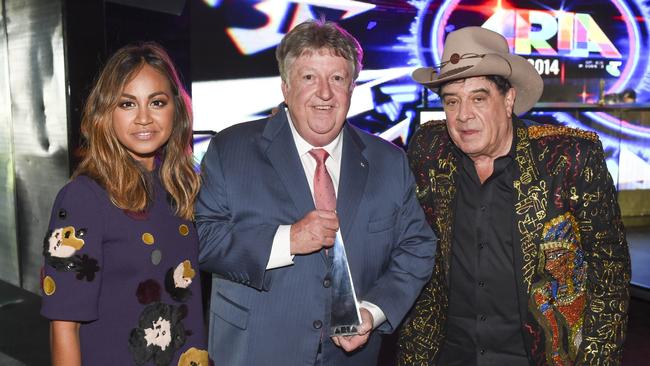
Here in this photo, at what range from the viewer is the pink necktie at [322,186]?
70.9 inches

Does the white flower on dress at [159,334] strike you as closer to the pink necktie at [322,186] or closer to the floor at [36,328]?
the pink necktie at [322,186]

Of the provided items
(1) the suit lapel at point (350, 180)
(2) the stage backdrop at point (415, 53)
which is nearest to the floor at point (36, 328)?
(2) the stage backdrop at point (415, 53)

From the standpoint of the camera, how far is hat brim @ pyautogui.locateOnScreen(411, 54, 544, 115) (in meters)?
1.86

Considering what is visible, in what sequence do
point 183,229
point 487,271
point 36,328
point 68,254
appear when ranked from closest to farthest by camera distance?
point 68,254 < point 183,229 < point 487,271 < point 36,328

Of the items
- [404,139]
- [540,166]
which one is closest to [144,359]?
[540,166]

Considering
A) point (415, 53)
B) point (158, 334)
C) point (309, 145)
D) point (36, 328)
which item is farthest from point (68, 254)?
point (415, 53)

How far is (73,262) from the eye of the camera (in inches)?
56.4

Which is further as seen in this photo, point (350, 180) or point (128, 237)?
point (350, 180)

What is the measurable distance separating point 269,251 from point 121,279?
15.9 inches

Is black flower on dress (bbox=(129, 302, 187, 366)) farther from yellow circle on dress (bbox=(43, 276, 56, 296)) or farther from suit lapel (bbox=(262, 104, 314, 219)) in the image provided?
suit lapel (bbox=(262, 104, 314, 219))

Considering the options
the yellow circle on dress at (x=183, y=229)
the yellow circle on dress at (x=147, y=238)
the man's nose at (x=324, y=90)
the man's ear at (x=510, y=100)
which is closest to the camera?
the yellow circle on dress at (x=147, y=238)

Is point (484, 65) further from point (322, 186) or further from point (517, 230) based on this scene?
point (322, 186)

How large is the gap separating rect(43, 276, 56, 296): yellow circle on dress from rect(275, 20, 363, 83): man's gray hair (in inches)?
34.4

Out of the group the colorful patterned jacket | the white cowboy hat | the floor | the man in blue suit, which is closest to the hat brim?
the white cowboy hat
